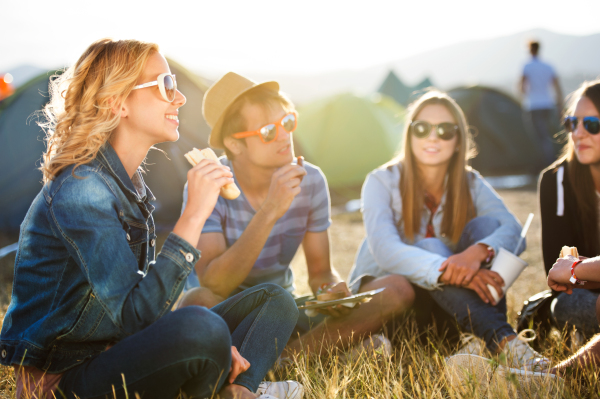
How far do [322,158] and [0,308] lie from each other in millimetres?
6609

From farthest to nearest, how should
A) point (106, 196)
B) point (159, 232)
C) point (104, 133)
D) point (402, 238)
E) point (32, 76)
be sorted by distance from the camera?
1. point (32, 76)
2. point (159, 232)
3. point (402, 238)
4. point (104, 133)
5. point (106, 196)

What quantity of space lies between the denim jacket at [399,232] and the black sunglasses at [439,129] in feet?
0.79

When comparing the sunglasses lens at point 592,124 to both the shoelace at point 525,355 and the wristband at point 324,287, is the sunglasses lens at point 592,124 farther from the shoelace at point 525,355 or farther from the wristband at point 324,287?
the wristband at point 324,287

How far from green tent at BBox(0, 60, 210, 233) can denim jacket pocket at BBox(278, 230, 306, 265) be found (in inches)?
132

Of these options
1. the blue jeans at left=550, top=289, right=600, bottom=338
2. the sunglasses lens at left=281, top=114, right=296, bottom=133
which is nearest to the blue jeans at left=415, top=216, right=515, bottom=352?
the blue jeans at left=550, top=289, right=600, bottom=338

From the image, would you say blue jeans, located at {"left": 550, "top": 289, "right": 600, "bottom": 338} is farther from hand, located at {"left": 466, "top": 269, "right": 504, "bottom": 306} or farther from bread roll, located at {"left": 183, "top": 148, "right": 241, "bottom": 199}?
bread roll, located at {"left": 183, "top": 148, "right": 241, "bottom": 199}

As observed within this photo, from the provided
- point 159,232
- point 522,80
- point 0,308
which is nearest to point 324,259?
point 0,308

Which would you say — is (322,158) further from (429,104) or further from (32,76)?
(429,104)

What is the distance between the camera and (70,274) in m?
1.62

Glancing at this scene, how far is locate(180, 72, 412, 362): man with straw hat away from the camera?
236 centimetres

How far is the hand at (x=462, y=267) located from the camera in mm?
2363

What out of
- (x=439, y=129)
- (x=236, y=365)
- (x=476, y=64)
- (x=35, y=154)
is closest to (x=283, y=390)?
(x=236, y=365)

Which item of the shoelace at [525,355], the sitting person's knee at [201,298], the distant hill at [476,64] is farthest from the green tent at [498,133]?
the distant hill at [476,64]

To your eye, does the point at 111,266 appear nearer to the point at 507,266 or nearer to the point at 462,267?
the point at 462,267
